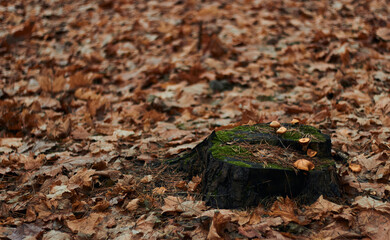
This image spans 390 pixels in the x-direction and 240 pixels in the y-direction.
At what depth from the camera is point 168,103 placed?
454 cm

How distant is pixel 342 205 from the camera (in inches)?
90.8

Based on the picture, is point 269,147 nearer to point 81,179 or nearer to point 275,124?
point 275,124

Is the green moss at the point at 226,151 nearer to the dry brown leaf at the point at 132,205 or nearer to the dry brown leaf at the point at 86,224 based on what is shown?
the dry brown leaf at the point at 132,205

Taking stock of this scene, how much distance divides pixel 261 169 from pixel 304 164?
280 mm

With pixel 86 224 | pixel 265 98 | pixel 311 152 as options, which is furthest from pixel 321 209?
pixel 265 98

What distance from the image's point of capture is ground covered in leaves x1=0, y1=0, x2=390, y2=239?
2.33 meters

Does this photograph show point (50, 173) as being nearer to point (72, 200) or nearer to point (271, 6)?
point (72, 200)

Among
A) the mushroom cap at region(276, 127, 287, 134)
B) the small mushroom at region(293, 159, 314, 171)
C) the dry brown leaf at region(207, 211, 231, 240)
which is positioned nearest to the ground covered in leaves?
the dry brown leaf at region(207, 211, 231, 240)

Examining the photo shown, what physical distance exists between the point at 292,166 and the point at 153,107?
2.56 m

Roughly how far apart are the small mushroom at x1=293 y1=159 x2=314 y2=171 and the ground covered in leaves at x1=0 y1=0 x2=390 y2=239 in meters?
0.24

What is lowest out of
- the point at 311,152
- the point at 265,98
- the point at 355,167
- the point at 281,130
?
the point at 265,98

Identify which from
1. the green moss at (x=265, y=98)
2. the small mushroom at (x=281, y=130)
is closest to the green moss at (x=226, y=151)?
the small mushroom at (x=281, y=130)

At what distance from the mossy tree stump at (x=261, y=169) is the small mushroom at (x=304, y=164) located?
5cm

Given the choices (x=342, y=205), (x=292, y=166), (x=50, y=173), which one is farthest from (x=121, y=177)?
(x=342, y=205)
